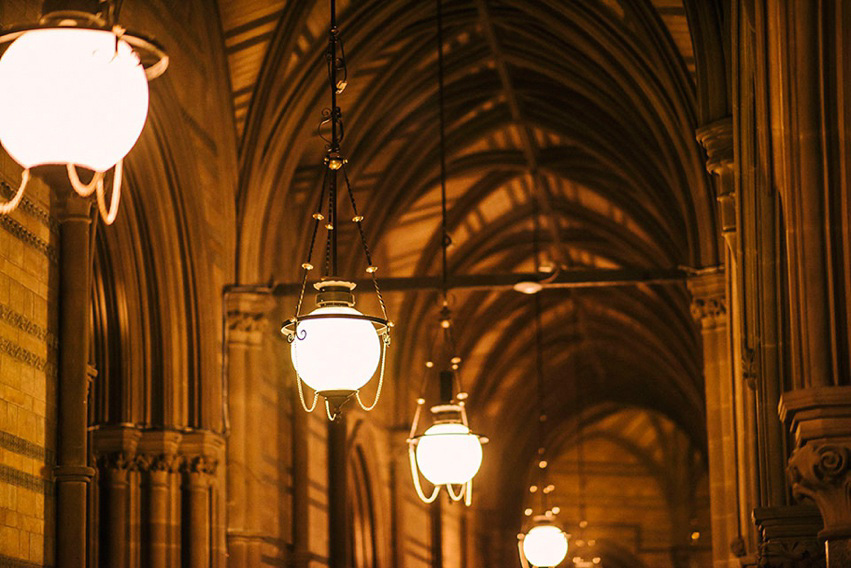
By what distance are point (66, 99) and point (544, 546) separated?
1555 centimetres

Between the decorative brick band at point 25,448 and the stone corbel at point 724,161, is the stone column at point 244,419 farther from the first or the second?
the stone corbel at point 724,161

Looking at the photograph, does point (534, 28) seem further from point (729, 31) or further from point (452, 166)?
point (729, 31)

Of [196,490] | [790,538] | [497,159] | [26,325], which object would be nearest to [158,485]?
[196,490]

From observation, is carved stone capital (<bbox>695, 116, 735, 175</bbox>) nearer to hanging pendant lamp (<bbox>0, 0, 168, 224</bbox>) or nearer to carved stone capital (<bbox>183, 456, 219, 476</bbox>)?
carved stone capital (<bbox>183, 456, 219, 476</bbox>)

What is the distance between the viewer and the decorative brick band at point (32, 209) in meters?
11.1

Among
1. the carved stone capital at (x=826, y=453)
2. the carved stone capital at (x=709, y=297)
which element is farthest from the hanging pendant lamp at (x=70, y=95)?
the carved stone capital at (x=709, y=297)

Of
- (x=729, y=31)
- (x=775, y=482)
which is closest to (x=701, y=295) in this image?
(x=729, y=31)

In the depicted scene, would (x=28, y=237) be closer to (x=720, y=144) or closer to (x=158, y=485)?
(x=158, y=485)

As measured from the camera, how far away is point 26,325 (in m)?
11.5

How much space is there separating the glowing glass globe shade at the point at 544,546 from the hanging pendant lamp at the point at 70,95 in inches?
602

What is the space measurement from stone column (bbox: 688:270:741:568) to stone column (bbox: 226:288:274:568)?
4824 mm

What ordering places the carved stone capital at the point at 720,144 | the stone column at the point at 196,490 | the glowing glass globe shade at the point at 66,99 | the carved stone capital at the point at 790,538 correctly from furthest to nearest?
the stone column at the point at 196,490
the carved stone capital at the point at 720,144
the carved stone capital at the point at 790,538
the glowing glass globe shade at the point at 66,99

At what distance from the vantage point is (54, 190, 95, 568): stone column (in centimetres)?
1163

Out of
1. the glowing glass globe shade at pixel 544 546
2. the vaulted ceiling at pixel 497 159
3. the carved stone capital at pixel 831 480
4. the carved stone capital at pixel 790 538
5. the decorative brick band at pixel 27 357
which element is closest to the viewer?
the carved stone capital at pixel 831 480
